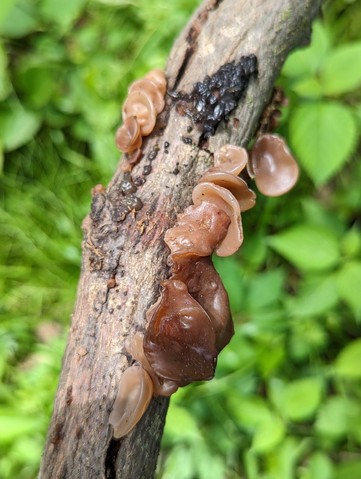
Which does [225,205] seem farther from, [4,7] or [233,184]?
[4,7]

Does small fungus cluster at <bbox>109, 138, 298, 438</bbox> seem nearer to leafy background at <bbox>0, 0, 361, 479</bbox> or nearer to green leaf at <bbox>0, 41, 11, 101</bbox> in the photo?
leafy background at <bbox>0, 0, 361, 479</bbox>

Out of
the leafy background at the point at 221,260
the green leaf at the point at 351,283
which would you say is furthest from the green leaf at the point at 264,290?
the green leaf at the point at 351,283

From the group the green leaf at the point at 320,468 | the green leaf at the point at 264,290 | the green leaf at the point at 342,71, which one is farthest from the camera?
the green leaf at the point at 264,290

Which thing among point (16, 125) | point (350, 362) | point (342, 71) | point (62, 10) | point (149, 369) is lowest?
point (350, 362)

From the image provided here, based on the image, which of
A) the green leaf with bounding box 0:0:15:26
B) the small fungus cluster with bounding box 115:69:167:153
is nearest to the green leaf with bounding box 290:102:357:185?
the small fungus cluster with bounding box 115:69:167:153

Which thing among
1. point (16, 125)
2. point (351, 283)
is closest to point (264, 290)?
point (351, 283)

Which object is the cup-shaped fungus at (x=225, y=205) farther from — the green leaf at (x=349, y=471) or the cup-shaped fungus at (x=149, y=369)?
the green leaf at (x=349, y=471)
